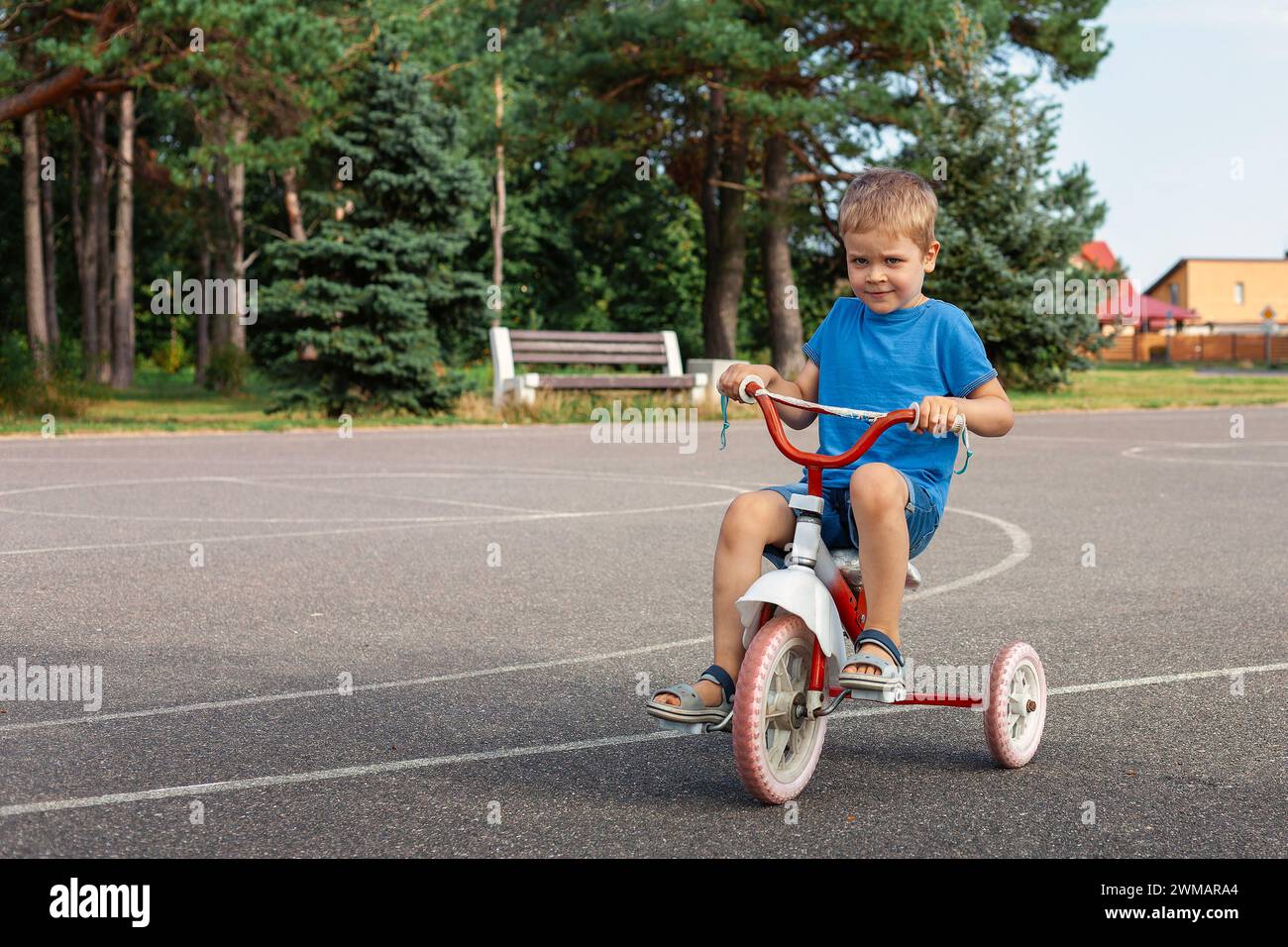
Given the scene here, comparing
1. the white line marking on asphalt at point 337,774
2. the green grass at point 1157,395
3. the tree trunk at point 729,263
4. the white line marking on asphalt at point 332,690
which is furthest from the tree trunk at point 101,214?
the white line marking on asphalt at point 337,774

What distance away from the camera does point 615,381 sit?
78.5 ft

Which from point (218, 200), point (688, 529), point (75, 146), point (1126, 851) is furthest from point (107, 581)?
point (75, 146)

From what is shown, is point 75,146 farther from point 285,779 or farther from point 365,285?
point 285,779

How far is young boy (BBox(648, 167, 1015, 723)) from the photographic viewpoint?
4.42 metres

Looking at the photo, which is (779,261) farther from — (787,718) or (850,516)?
(787,718)

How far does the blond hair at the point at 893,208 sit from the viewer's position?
4.53m

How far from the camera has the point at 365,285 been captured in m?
23.2

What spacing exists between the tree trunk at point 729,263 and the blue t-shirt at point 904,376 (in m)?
29.5

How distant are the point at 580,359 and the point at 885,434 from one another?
67.8 ft

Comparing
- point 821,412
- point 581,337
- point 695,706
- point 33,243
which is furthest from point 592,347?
point 695,706

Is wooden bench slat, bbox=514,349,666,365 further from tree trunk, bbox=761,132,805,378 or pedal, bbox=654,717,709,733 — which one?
pedal, bbox=654,717,709,733

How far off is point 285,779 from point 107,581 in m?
4.02

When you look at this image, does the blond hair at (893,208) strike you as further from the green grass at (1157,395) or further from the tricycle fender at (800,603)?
the green grass at (1157,395)

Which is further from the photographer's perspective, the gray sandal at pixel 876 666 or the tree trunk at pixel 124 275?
the tree trunk at pixel 124 275
